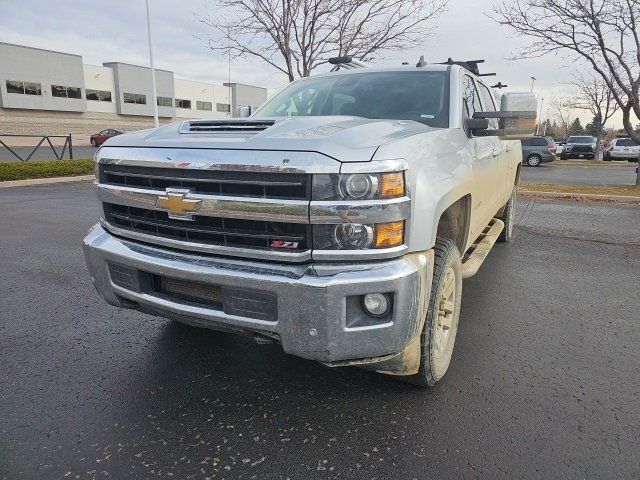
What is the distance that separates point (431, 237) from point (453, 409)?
3.17 ft

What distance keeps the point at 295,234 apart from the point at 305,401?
1.01m

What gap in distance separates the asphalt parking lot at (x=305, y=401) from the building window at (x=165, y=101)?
181 ft

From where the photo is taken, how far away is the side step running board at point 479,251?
3459 mm

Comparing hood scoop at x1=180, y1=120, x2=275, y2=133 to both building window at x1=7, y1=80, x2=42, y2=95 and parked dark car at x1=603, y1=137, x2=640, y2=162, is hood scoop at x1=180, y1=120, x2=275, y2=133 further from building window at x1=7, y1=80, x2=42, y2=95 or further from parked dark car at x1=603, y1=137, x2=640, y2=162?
building window at x1=7, y1=80, x2=42, y2=95

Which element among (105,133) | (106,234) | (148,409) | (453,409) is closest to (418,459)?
(453,409)

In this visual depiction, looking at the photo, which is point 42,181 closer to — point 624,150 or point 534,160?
point 534,160

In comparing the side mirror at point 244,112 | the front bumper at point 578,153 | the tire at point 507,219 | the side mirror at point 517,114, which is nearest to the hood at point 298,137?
the side mirror at point 517,114

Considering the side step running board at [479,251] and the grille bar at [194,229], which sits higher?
the grille bar at [194,229]

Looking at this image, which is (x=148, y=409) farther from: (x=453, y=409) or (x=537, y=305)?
(x=537, y=305)

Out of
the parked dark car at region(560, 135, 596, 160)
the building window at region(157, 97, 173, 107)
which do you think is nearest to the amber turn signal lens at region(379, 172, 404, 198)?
the parked dark car at region(560, 135, 596, 160)

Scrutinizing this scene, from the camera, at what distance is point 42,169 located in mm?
13852

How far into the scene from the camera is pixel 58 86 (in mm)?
45500

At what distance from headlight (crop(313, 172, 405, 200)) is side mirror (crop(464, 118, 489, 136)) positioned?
1.42 meters

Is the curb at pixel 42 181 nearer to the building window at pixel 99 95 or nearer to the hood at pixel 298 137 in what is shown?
the hood at pixel 298 137
